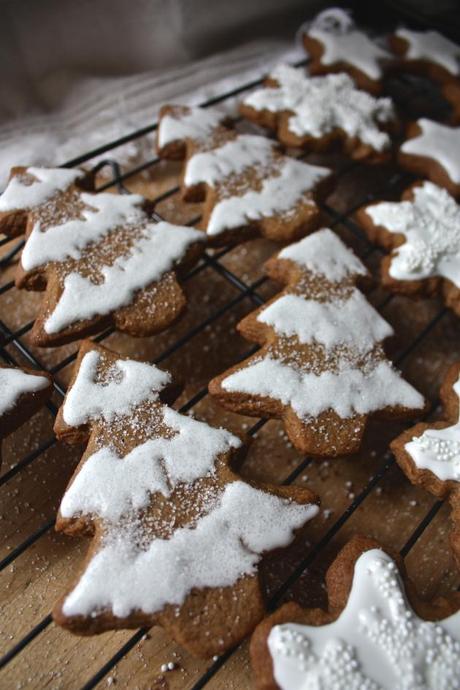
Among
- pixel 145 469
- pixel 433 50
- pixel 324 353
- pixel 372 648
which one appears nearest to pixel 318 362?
pixel 324 353

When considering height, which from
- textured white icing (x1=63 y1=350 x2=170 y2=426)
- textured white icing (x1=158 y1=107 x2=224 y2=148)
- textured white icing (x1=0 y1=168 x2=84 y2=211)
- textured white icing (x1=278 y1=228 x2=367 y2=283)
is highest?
textured white icing (x1=0 y1=168 x2=84 y2=211)

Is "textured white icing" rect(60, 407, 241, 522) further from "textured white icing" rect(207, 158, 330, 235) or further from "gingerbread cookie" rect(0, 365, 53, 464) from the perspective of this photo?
"textured white icing" rect(207, 158, 330, 235)

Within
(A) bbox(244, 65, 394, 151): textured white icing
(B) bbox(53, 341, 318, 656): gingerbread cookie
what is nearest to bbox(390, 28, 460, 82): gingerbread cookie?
(A) bbox(244, 65, 394, 151): textured white icing

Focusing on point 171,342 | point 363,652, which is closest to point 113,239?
point 171,342

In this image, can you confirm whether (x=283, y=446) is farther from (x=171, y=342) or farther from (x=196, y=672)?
(x=196, y=672)

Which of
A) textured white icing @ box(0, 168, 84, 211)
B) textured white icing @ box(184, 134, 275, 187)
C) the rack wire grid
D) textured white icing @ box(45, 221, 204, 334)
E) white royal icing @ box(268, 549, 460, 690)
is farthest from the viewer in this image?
textured white icing @ box(184, 134, 275, 187)

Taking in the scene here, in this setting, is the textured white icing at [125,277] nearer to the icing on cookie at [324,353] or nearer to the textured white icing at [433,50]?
the icing on cookie at [324,353]

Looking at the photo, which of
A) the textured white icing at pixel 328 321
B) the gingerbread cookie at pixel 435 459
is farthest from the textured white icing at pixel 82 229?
the gingerbread cookie at pixel 435 459

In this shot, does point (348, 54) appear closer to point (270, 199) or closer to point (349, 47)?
point (349, 47)
